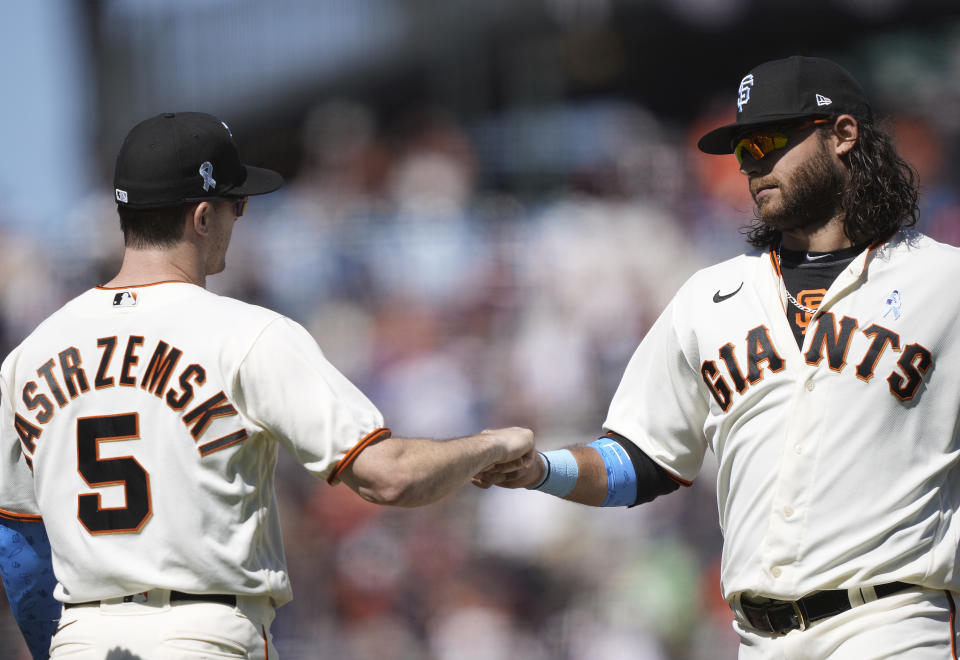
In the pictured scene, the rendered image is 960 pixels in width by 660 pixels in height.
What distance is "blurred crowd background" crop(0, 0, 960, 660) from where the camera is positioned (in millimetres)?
6383

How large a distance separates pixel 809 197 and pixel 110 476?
1926mm

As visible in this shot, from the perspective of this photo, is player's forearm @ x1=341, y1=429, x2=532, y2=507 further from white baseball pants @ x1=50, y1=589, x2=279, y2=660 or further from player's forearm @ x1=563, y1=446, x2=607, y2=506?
player's forearm @ x1=563, y1=446, x2=607, y2=506

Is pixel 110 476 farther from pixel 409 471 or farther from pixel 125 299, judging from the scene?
pixel 409 471

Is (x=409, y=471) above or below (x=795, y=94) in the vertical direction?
below

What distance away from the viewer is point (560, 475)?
128 inches

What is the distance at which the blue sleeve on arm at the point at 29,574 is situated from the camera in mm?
2924

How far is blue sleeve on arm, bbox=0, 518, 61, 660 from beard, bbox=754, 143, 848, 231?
2.13m

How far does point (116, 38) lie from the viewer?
7.98m

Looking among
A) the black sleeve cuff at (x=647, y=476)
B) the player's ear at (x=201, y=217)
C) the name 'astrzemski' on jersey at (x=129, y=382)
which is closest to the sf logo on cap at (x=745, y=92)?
the black sleeve cuff at (x=647, y=476)

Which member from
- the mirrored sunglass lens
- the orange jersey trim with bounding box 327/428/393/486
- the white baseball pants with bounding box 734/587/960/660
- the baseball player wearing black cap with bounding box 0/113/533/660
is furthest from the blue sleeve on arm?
the mirrored sunglass lens

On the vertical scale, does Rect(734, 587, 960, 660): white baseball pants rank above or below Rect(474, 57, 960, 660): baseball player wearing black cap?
below

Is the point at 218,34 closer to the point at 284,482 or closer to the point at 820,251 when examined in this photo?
the point at 284,482

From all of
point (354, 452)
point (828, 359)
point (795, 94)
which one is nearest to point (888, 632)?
point (828, 359)

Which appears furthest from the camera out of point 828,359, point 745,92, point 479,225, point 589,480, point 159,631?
point 479,225
